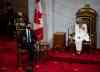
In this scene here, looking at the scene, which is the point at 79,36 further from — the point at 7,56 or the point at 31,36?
the point at 7,56

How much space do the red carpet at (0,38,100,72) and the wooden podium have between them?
31cm

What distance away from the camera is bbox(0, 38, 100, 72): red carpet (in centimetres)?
700

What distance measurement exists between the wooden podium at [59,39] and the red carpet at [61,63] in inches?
12.2

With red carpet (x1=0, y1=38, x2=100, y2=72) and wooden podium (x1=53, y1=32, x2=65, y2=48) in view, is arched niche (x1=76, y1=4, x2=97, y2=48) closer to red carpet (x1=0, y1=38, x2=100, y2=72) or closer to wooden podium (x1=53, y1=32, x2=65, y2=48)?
red carpet (x1=0, y1=38, x2=100, y2=72)

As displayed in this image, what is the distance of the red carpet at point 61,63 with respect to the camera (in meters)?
7.00

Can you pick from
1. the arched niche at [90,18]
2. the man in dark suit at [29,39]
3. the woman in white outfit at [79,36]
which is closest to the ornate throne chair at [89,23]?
the arched niche at [90,18]

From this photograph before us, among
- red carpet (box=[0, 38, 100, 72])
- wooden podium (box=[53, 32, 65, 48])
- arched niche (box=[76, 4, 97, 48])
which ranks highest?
arched niche (box=[76, 4, 97, 48])

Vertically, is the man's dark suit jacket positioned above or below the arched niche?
below

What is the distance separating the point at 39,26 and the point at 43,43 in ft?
2.09

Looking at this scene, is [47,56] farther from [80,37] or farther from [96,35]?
[96,35]

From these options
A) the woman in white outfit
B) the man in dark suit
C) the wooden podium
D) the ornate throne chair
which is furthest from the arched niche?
the man in dark suit

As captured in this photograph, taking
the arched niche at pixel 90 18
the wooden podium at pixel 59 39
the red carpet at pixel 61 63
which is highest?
the arched niche at pixel 90 18

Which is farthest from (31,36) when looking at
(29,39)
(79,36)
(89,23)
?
(89,23)

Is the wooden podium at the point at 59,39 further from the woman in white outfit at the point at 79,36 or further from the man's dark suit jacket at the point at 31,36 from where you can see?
the man's dark suit jacket at the point at 31,36
